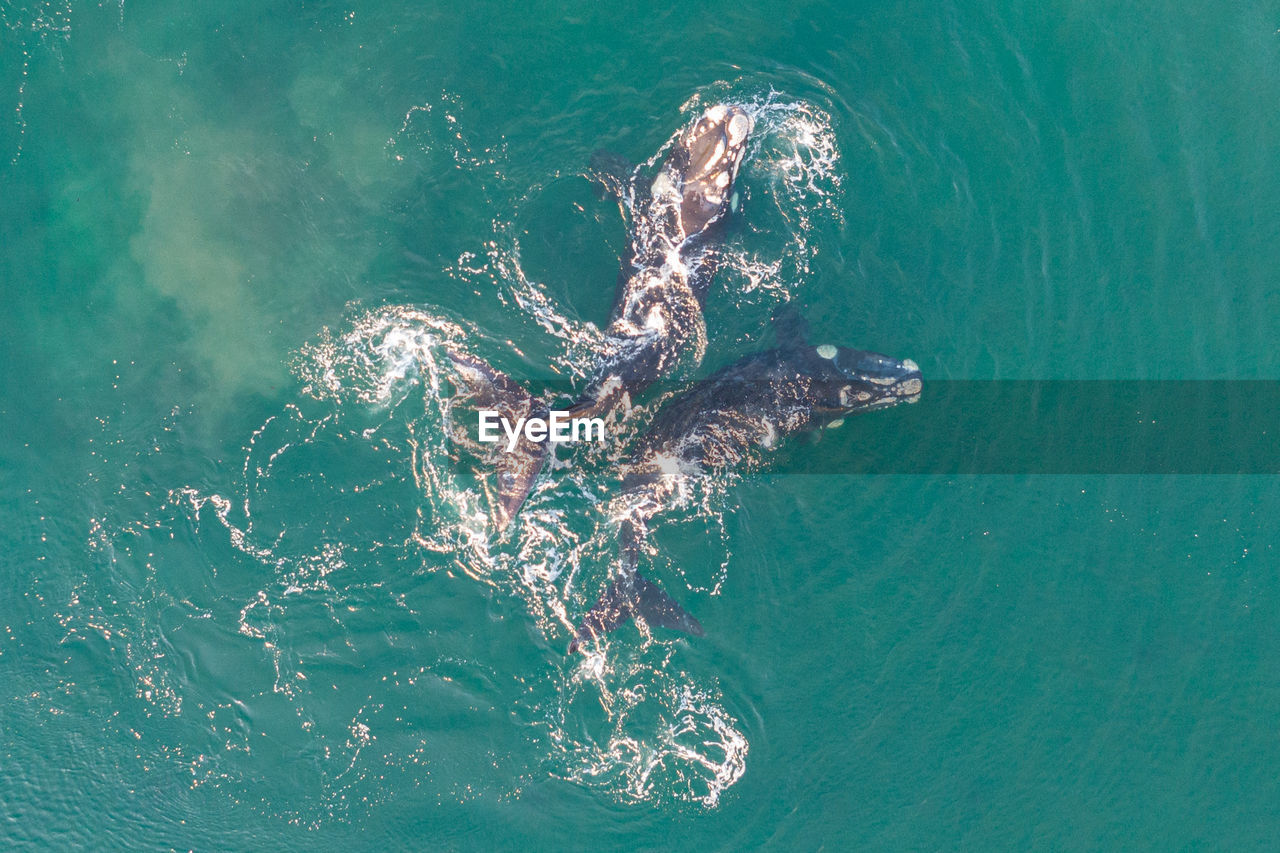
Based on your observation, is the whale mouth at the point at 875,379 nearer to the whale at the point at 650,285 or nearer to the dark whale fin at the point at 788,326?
the dark whale fin at the point at 788,326

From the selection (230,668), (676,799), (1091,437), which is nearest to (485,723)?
(676,799)

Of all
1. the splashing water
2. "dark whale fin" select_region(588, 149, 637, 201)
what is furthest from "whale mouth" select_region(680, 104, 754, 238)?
"dark whale fin" select_region(588, 149, 637, 201)

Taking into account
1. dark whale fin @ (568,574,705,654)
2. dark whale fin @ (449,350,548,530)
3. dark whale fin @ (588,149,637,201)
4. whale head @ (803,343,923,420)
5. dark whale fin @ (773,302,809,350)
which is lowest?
dark whale fin @ (568,574,705,654)

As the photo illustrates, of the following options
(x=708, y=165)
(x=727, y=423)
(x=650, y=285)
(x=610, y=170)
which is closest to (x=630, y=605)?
(x=727, y=423)

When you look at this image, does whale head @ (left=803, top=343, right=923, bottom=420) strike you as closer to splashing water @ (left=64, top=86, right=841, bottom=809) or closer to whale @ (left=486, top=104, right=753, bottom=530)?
splashing water @ (left=64, top=86, right=841, bottom=809)

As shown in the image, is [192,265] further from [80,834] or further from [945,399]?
[945,399]

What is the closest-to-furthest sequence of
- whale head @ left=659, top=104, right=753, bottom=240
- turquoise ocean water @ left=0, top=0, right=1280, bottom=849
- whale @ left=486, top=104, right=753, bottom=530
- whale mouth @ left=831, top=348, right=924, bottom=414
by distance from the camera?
1. whale head @ left=659, top=104, right=753, bottom=240
2. whale @ left=486, top=104, right=753, bottom=530
3. turquoise ocean water @ left=0, top=0, right=1280, bottom=849
4. whale mouth @ left=831, top=348, right=924, bottom=414
